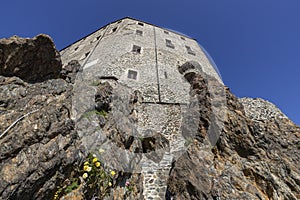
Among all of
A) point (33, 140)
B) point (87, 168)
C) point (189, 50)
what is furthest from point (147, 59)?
point (33, 140)

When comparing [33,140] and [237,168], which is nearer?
[33,140]

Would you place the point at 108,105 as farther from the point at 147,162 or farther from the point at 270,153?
the point at 270,153

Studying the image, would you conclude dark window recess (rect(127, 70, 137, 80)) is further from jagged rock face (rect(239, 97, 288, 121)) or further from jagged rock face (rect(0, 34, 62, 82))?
jagged rock face (rect(239, 97, 288, 121))

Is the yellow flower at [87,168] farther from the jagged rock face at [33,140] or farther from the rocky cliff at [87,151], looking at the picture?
the jagged rock face at [33,140]

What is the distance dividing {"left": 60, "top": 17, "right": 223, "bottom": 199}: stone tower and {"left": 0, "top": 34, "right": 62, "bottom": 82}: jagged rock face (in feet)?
4.65

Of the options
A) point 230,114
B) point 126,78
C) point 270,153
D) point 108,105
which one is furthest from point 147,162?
point 126,78

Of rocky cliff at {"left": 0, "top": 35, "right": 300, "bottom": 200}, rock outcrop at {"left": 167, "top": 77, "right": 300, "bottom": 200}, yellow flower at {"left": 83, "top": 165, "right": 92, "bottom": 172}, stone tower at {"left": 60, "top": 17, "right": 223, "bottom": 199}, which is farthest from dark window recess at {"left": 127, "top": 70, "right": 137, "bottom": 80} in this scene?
yellow flower at {"left": 83, "top": 165, "right": 92, "bottom": 172}

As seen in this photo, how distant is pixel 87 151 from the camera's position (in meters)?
5.57

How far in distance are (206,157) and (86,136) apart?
4.17 metres

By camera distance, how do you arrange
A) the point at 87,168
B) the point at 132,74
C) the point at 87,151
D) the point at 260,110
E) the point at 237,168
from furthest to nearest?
1. the point at 260,110
2. the point at 132,74
3. the point at 237,168
4. the point at 87,151
5. the point at 87,168

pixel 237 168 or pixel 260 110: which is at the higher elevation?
pixel 260 110

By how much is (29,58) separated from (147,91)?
24.9ft

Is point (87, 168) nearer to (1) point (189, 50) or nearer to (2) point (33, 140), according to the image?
(2) point (33, 140)

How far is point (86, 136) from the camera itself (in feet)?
19.9
